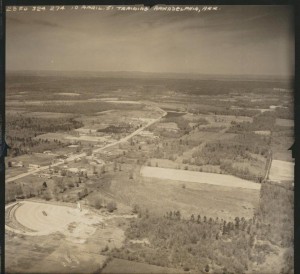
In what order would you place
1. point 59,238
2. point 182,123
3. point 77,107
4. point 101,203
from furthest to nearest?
point 77,107 → point 182,123 → point 101,203 → point 59,238

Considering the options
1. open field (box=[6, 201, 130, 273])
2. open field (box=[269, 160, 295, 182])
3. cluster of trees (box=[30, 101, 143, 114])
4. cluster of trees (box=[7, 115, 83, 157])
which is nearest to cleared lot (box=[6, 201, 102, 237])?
open field (box=[6, 201, 130, 273])

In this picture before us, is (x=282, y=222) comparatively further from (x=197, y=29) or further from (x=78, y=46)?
(x=78, y=46)

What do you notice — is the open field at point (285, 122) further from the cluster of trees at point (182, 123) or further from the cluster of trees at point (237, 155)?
the cluster of trees at point (182, 123)

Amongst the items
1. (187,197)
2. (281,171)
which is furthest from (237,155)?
(187,197)

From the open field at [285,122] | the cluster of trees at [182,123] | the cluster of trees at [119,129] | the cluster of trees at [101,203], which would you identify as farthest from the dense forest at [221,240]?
the cluster of trees at [119,129]

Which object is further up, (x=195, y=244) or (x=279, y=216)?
(x=279, y=216)

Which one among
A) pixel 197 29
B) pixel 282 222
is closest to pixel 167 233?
pixel 282 222

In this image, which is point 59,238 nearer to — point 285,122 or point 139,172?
point 139,172
